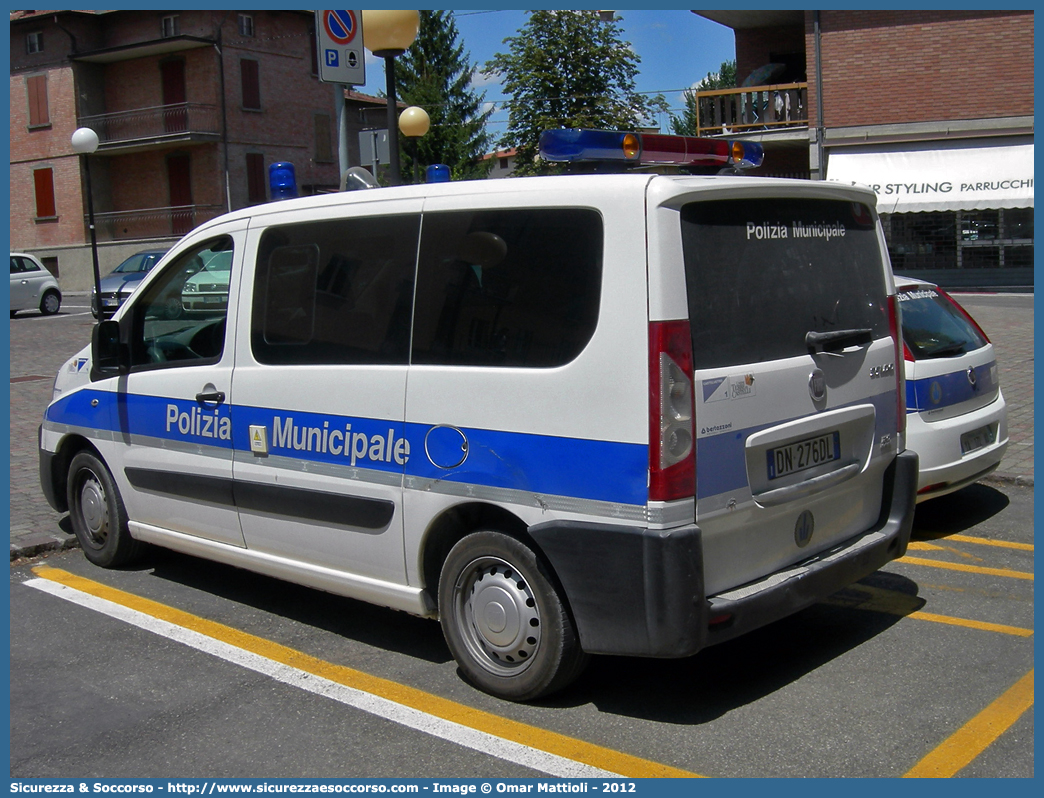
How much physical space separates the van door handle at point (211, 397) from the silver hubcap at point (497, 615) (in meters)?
1.65

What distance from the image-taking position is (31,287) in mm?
26391

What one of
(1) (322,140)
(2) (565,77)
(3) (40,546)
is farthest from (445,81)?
(3) (40,546)

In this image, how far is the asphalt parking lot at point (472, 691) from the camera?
3.63 m

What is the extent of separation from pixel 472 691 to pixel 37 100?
42.1 metres

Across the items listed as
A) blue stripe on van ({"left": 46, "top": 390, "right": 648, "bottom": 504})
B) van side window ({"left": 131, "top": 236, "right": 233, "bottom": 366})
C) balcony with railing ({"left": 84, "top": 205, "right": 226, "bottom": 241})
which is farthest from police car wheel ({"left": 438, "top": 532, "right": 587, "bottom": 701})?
balcony with railing ({"left": 84, "top": 205, "right": 226, "bottom": 241})

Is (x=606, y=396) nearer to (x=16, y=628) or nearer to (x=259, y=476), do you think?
(x=259, y=476)

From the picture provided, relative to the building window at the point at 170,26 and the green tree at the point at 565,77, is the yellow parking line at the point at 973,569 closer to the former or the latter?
the green tree at the point at 565,77

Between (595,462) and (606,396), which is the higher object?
(606,396)

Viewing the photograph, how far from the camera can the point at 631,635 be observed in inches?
145

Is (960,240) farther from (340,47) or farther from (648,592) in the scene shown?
(648,592)

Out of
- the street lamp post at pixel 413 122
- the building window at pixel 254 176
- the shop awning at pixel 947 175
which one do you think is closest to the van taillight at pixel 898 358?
the street lamp post at pixel 413 122

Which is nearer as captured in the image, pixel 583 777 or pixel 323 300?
pixel 583 777

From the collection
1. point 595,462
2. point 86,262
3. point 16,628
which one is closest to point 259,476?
point 16,628
